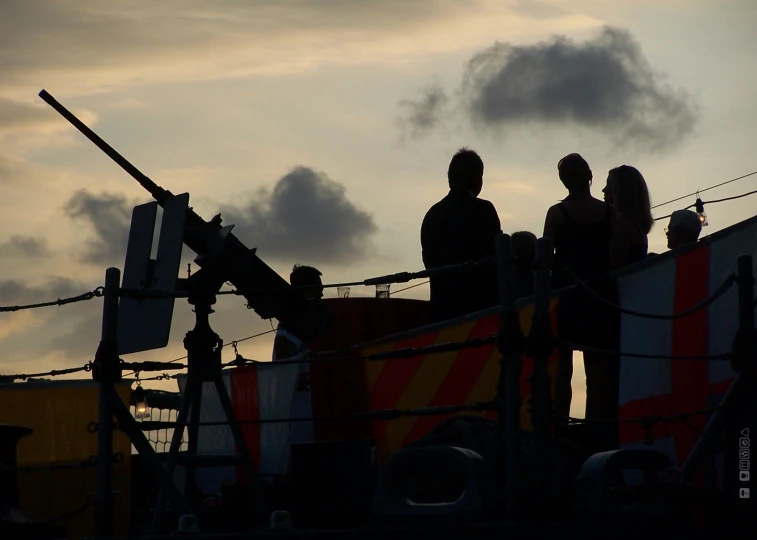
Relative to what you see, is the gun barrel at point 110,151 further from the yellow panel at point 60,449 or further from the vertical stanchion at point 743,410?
the vertical stanchion at point 743,410

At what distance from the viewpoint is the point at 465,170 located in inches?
307

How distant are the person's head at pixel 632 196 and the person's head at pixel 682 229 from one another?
19.3 inches

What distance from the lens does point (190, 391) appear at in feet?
21.4

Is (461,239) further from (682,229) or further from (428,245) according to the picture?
(682,229)

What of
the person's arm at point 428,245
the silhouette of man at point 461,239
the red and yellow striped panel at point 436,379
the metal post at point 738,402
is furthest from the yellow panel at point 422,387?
the metal post at point 738,402

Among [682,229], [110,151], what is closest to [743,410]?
[682,229]

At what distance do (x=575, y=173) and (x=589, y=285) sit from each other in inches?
34.4

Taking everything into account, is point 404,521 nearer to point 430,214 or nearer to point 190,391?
point 190,391

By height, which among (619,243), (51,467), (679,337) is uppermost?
(619,243)

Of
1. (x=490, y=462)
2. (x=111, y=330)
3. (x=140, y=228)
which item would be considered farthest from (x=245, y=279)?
(x=490, y=462)

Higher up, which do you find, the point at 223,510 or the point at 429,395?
the point at 429,395

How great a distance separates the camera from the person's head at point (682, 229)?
6855 mm

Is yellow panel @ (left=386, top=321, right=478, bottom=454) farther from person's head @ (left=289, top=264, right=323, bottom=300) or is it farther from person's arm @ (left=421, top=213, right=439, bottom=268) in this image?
person's head @ (left=289, top=264, right=323, bottom=300)

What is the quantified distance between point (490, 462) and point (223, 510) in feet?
5.71
